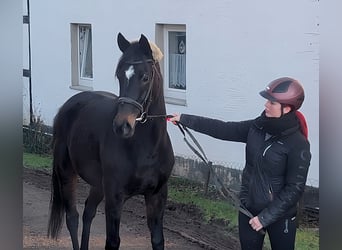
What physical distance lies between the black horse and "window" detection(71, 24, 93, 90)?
186 centimetres

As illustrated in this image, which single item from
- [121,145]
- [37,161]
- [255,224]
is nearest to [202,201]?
[121,145]

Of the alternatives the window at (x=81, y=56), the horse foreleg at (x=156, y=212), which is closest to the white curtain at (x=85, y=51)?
the window at (x=81, y=56)

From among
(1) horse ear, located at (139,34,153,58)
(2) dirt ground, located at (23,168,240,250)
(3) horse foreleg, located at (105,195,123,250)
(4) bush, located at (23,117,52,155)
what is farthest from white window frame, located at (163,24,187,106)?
(1) horse ear, located at (139,34,153,58)

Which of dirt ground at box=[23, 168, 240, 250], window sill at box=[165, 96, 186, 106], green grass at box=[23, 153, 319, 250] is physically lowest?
dirt ground at box=[23, 168, 240, 250]

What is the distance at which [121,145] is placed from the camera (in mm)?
3420

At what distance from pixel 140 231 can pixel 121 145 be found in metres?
1.62

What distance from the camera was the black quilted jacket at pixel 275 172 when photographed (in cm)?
260

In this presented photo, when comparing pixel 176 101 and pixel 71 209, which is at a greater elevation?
pixel 176 101

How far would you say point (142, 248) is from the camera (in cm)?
452

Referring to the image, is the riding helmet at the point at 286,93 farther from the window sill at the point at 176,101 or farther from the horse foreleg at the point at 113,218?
the window sill at the point at 176,101

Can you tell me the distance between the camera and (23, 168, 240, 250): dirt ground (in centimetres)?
455

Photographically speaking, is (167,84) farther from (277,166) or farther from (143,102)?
(277,166)

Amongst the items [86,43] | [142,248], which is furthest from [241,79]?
[86,43]

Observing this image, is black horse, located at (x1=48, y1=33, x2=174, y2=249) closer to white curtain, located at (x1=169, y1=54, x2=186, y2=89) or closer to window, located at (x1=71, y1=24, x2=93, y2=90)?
white curtain, located at (x1=169, y1=54, x2=186, y2=89)
